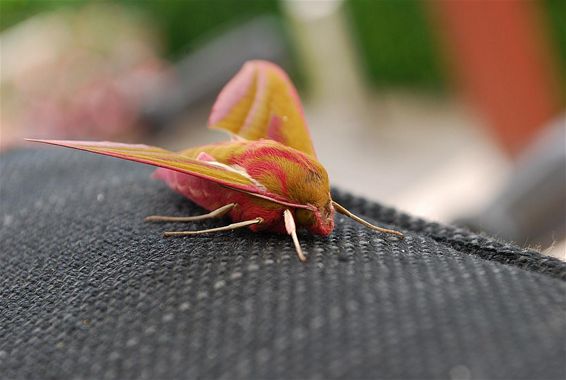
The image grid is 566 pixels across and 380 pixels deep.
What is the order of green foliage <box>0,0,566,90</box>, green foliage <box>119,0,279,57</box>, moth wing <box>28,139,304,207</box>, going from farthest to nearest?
green foliage <box>119,0,279,57</box>
green foliage <box>0,0,566,90</box>
moth wing <box>28,139,304,207</box>

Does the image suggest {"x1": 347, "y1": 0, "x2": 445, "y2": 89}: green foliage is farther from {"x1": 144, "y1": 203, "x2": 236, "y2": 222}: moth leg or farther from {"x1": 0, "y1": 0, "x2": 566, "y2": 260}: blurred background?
{"x1": 144, "y1": 203, "x2": 236, "y2": 222}: moth leg

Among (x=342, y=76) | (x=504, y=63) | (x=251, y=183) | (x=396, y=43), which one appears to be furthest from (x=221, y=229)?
(x=396, y=43)

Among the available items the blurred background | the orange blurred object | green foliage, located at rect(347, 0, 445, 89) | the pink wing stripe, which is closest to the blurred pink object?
the blurred background

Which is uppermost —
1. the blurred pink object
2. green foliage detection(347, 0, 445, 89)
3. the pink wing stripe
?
the pink wing stripe

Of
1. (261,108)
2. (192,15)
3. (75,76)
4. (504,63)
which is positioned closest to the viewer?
(261,108)

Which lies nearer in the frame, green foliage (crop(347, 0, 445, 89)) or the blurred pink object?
the blurred pink object

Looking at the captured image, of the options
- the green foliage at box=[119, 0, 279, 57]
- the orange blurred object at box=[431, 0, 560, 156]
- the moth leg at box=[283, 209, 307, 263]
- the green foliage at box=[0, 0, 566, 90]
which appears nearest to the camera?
the moth leg at box=[283, 209, 307, 263]

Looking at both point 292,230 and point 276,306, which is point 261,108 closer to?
point 292,230

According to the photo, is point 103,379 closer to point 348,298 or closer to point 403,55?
point 348,298
